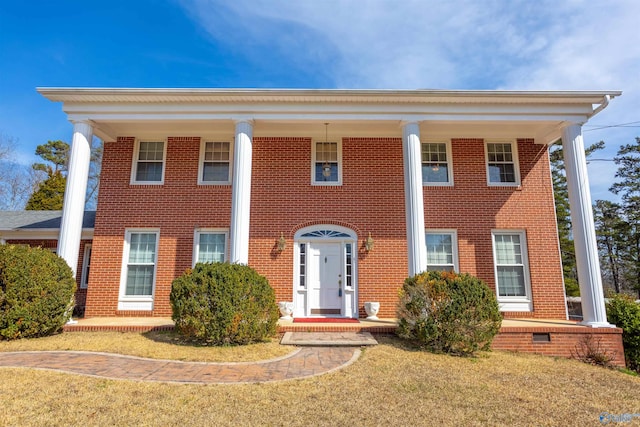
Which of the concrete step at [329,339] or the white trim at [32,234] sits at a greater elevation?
the white trim at [32,234]

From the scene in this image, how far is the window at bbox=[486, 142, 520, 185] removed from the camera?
10.7m

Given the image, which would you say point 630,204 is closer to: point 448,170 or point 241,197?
point 448,170

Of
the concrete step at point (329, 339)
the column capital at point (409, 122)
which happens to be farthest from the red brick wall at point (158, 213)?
the column capital at point (409, 122)

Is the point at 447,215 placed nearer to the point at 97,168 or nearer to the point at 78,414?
the point at 78,414

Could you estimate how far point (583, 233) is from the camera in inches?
336

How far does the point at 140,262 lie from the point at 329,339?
6329 mm

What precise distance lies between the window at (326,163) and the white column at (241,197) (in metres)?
2.35

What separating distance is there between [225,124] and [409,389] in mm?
7967

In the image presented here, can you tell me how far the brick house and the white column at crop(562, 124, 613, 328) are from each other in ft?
0.41

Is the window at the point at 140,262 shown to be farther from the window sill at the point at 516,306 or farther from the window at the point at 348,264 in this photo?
the window sill at the point at 516,306

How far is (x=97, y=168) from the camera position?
26.1m

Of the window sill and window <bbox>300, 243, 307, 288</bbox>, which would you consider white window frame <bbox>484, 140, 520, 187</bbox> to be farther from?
window <bbox>300, 243, 307, 288</bbox>

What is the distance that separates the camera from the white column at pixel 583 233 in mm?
8164

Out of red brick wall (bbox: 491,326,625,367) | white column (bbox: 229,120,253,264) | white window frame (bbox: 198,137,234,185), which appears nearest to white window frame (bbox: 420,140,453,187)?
red brick wall (bbox: 491,326,625,367)
